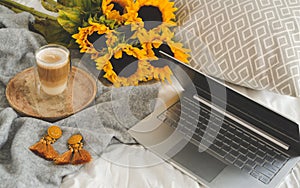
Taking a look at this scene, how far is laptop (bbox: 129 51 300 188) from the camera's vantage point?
1080 mm

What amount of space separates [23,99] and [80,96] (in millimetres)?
141

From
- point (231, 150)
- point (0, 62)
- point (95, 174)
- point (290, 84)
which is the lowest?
point (0, 62)

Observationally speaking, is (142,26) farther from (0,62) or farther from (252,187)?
(252,187)

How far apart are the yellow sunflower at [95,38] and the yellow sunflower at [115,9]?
39mm

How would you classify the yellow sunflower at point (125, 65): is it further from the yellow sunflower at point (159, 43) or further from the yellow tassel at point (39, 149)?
the yellow tassel at point (39, 149)

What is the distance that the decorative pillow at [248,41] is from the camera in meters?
1.28

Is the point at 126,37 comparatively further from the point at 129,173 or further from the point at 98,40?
the point at 129,173

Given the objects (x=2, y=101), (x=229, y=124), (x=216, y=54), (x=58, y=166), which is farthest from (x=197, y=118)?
(x=2, y=101)

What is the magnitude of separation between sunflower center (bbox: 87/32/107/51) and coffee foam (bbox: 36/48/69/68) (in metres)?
0.08

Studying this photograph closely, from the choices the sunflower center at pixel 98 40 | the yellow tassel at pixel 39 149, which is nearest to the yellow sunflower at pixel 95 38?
the sunflower center at pixel 98 40

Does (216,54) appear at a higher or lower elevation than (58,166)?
higher

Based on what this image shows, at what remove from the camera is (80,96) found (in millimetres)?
1271

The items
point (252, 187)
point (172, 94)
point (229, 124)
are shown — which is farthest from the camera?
point (172, 94)

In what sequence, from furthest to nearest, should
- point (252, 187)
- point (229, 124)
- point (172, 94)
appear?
point (172, 94) → point (229, 124) → point (252, 187)
